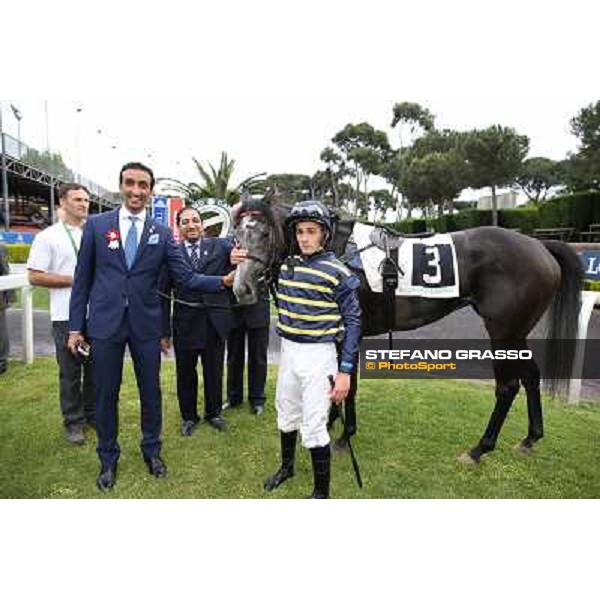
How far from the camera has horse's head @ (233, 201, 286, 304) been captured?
234 cm

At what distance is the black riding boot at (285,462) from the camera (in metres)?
2.50

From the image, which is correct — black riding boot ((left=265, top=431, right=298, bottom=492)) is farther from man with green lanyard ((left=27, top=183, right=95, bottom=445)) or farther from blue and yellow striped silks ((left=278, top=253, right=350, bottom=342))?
man with green lanyard ((left=27, top=183, right=95, bottom=445))

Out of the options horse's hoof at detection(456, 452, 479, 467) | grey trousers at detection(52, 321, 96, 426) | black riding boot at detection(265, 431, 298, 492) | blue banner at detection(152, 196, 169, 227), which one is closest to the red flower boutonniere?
grey trousers at detection(52, 321, 96, 426)

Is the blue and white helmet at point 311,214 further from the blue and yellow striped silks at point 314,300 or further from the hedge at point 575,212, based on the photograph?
the hedge at point 575,212

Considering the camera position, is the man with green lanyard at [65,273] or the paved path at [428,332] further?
the paved path at [428,332]

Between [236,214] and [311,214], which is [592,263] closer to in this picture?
[311,214]

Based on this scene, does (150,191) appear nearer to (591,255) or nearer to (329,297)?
(329,297)

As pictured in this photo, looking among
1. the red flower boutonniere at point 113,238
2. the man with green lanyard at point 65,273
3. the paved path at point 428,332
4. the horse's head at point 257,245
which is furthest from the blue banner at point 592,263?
the man with green lanyard at point 65,273

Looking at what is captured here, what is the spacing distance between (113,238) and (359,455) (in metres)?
2.14

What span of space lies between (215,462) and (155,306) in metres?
1.14

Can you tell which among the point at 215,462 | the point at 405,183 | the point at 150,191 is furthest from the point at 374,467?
the point at 405,183

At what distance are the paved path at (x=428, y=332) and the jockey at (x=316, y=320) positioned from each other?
329 cm

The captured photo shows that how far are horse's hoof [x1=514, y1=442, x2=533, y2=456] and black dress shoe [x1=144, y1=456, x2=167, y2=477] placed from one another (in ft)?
8.00

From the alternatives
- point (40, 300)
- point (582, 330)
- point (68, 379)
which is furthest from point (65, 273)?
point (40, 300)
